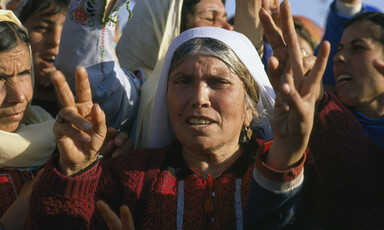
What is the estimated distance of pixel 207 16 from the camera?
4.16 m

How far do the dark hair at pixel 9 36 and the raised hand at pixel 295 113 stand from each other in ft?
6.04

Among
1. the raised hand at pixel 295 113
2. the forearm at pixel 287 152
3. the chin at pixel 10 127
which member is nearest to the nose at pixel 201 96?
the raised hand at pixel 295 113

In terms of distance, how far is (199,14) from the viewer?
4148 millimetres

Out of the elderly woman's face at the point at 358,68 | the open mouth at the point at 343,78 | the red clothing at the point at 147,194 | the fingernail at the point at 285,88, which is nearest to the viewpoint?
the fingernail at the point at 285,88

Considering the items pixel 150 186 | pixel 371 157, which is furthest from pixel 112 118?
pixel 371 157

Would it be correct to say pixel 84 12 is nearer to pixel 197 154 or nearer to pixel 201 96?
pixel 201 96

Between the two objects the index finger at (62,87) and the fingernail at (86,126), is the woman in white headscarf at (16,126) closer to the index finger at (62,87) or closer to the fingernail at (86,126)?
the index finger at (62,87)

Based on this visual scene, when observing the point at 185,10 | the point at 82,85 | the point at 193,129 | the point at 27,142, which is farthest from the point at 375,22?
the point at 27,142

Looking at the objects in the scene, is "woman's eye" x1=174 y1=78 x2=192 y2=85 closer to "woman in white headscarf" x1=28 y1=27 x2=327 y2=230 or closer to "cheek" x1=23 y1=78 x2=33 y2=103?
"woman in white headscarf" x1=28 y1=27 x2=327 y2=230

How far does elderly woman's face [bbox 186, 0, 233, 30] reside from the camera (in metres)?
4.13

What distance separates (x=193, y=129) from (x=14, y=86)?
4.05ft

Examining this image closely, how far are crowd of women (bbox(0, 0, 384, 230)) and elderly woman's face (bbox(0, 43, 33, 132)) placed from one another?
0.03 ft

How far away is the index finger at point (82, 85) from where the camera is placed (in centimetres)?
229

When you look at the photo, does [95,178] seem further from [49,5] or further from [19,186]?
[49,5]
